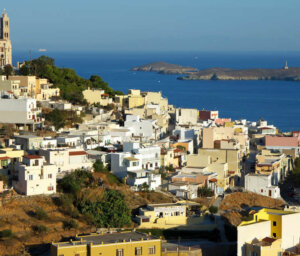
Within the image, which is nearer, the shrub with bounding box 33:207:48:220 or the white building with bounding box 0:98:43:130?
the shrub with bounding box 33:207:48:220

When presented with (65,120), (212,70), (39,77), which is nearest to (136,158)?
(65,120)

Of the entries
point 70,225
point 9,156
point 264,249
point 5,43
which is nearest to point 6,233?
point 70,225

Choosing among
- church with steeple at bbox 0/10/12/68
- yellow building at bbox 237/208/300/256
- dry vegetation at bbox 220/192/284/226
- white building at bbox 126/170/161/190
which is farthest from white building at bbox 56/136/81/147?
church with steeple at bbox 0/10/12/68

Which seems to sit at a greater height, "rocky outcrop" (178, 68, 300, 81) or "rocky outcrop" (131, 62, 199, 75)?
"rocky outcrop" (131, 62, 199, 75)

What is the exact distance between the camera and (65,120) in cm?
2703

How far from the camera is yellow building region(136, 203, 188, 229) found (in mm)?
19391

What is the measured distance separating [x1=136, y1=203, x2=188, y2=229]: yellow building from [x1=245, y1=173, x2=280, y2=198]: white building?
4116 mm

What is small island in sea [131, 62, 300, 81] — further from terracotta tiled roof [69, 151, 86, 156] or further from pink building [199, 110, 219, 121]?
terracotta tiled roof [69, 151, 86, 156]

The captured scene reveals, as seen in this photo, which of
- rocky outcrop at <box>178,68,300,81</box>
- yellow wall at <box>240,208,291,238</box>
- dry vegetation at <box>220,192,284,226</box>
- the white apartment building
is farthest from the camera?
rocky outcrop at <box>178,68,300,81</box>

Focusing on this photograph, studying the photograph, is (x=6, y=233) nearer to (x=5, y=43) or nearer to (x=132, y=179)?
(x=132, y=179)

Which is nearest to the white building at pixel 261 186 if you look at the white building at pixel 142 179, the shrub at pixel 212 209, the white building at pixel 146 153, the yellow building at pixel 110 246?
the white building at pixel 146 153

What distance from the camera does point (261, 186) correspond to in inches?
924

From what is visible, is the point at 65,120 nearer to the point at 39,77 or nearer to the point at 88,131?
the point at 88,131

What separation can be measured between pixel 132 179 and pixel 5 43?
15.1 metres
